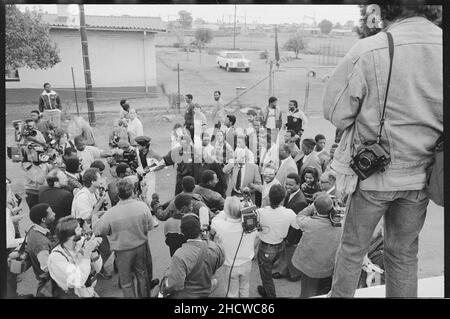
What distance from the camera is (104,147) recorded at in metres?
8.27

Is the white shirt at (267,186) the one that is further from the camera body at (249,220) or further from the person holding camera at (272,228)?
the camera body at (249,220)

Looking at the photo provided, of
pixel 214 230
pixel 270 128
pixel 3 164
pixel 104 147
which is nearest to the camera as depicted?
pixel 3 164

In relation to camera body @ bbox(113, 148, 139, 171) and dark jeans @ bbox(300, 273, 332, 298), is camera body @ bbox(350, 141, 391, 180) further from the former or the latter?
camera body @ bbox(113, 148, 139, 171)

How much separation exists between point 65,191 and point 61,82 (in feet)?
22.2

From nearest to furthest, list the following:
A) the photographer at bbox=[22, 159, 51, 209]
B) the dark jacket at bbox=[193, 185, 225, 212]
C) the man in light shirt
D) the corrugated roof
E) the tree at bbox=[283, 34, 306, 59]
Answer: the dark jacket at bbox=[193, 185, 225, 212] → the photographer at bbox=[22, 159, 51, 209] → the man in light shirt → the corrugated roof → the tree at bbox=[283, 34, 306, 59]

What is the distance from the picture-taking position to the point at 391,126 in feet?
6.61

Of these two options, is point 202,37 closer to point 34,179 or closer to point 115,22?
point 115,22

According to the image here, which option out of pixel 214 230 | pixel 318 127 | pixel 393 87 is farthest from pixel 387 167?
pixel 318 127

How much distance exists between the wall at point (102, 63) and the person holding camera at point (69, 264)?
7.63 metres

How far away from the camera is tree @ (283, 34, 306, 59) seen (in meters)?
13.7

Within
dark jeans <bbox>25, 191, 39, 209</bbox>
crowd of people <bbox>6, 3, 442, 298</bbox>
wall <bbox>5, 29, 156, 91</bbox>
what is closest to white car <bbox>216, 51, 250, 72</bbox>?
wall <bbox>5, 29, 156, 91</bbox>

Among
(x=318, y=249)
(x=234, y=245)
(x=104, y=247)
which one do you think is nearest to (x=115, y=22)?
(x=104, y=247)

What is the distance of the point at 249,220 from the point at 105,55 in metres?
8.52
